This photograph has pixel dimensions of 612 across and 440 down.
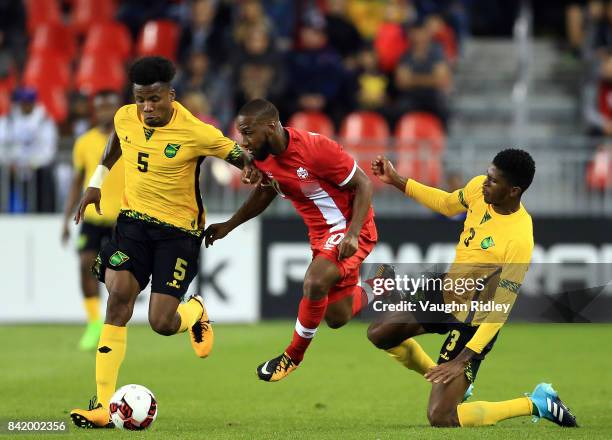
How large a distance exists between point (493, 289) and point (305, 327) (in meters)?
1.35

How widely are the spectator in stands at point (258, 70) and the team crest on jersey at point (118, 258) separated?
916 centimetres

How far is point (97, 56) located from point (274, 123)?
11.9 m

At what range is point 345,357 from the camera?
1291cm

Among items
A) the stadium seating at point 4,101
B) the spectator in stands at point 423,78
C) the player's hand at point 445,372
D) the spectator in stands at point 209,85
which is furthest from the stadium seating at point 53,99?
the player's hand at point 445,372

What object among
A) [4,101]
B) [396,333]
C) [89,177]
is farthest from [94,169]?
[4,101]

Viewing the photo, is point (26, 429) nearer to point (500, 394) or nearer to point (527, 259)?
point (527, 259)

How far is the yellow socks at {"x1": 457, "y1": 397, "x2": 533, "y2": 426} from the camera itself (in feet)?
27.3

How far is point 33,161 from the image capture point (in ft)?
52.0

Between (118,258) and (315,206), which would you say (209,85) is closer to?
(315,206)

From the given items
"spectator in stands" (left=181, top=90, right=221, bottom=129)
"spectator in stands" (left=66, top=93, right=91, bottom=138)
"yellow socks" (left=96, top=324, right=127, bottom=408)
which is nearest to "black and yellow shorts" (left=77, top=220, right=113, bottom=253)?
"spectator in stands" (left=181, top=90, right=221, bottom=129)

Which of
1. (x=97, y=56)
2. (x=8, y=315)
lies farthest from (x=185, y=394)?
(x=97, y=56)

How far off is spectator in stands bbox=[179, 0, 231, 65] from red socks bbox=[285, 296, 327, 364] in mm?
10723

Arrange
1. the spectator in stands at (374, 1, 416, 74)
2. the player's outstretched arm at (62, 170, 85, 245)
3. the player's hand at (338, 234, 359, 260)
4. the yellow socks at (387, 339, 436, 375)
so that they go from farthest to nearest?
1. the spectator in stands at (374, 1, 416, 74)
2. the player's outstretched arm at (62, 170, 85, 245)
3. the yellow socks at (387, 339, 436, 375)
4. the player's hand at (338, 234, 359, 260)

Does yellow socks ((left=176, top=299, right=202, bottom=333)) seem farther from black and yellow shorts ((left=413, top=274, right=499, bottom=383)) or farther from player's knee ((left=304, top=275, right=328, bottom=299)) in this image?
black and yellow shorts ((left=413, top=274, right=499, bottom=383))
